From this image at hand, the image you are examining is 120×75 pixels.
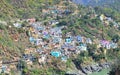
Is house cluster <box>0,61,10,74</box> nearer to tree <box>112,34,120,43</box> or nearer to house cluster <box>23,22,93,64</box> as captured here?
house cluster <box>23,22,93,64</box>

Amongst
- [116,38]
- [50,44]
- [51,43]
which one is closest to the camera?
[50,44]

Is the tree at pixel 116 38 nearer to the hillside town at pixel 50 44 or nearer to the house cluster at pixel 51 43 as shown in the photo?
the hillside town at pixel 50 44

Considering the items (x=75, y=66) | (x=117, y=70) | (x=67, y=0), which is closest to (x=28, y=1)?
(x=67, y=0)

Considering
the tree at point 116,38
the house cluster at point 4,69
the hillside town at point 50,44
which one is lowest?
the tree at point 116,38

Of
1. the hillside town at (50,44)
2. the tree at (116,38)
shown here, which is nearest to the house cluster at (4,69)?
the hillside town at (50,44)

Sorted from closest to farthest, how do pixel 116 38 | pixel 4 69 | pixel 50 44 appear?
1. pixel 4 69
2. pixel 50 44
3. pixel 116 38

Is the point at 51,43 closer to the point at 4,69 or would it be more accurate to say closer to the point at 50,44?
the point at 50,44

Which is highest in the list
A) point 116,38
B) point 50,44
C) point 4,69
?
point 4,69

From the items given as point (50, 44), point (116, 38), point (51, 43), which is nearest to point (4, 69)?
point (50, 44)

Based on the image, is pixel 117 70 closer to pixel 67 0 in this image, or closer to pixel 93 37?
pixel 93 37

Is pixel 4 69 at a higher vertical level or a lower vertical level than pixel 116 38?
higher

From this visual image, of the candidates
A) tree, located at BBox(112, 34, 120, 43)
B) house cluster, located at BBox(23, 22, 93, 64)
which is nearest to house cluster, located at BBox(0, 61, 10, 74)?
house cluster, located at BBox(23, 22, 93, 64)
